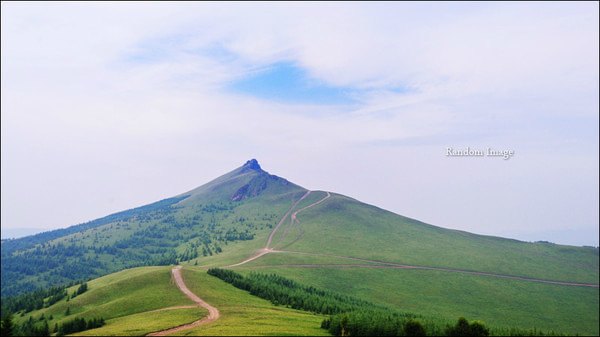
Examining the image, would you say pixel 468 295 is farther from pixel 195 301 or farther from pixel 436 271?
pixel 195 301

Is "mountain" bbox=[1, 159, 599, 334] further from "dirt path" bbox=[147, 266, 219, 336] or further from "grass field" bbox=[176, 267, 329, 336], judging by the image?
"grass field" bbox=[176, 267, 329, 336]

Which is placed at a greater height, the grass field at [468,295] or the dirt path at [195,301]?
the dirt path at [195,301]

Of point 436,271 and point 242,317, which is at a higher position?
point 242,317

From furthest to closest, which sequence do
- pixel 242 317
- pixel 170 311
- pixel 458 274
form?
pixel 458 274, pixel 170 311, pixel 242 317

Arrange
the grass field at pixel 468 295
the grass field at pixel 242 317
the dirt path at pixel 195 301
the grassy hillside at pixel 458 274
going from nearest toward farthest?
the grass field at pixel 242 317, the dirt path at pixel 195 301, the grass field at pixel 468 295, the grassy hillside at pixel 458 274

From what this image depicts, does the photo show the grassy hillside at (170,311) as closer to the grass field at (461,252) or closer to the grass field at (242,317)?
the grass field at (242,317)

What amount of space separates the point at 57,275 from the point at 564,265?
11421 inches

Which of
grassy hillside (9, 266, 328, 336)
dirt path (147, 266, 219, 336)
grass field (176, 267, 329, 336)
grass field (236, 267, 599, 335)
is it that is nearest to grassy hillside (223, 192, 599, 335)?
grass field (236, 267, 599, 335)

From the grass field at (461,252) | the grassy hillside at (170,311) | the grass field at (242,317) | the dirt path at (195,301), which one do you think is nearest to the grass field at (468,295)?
the grass field at (461,252)

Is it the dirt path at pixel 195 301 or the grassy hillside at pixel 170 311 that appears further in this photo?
the grassy hillside at pixel 170 311

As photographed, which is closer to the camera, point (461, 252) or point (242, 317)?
point (242, 317)

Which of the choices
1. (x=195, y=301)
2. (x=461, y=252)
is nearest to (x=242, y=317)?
(x=195, y=301)

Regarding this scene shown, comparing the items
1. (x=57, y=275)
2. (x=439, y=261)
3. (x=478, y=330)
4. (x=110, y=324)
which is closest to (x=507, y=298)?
(x=439, y=261)

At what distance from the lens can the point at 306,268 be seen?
13525 centimetres
